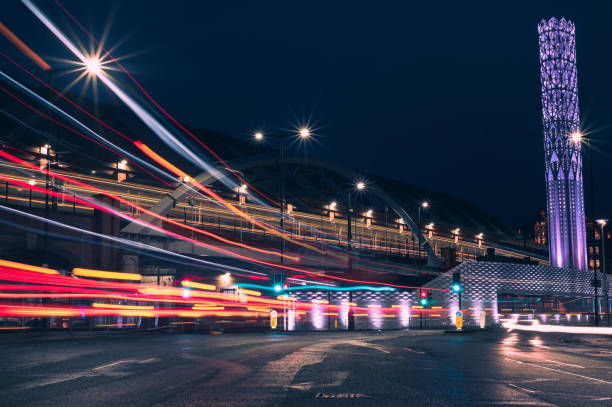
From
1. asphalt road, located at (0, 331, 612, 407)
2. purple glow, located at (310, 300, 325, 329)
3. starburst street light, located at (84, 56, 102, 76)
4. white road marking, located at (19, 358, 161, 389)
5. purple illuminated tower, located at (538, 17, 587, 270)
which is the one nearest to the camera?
asphalt road, located at (0, 331, 612, 407)

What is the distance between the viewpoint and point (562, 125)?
85.4 meters

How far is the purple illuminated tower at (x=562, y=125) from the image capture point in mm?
85812

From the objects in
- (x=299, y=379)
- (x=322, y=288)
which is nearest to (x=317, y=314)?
(x=322, y=288)

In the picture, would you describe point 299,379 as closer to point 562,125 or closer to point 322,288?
point 322,288

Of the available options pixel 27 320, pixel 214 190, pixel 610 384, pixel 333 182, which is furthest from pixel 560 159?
pixel 610 384

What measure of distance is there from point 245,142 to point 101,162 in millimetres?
49980

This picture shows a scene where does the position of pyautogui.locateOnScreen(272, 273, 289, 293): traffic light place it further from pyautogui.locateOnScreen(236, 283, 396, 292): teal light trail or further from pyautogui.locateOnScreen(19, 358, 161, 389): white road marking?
pyautogui.locateOnScreen(19, 358, 161, 389): white road marking

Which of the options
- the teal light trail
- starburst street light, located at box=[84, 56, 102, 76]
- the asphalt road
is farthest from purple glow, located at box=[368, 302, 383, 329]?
the asphalt road

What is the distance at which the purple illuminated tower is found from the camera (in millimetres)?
85812

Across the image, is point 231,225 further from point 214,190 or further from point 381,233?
point 381,233

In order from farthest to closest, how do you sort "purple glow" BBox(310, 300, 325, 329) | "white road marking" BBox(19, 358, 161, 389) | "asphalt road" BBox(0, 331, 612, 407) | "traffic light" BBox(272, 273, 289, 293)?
"purple glow" BBox(310, 300, 325, 329) → "traffic light" BBox(272, 273, 289, 293) → "white road marking" BBox(19, 358, 161, 389) → "asphalt road" BBox(0, 331, 612, 407)

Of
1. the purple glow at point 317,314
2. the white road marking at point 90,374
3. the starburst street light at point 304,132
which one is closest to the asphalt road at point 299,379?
the white road marking at point 90,374

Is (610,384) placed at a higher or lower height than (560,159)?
lower

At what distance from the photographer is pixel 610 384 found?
1175 cm
